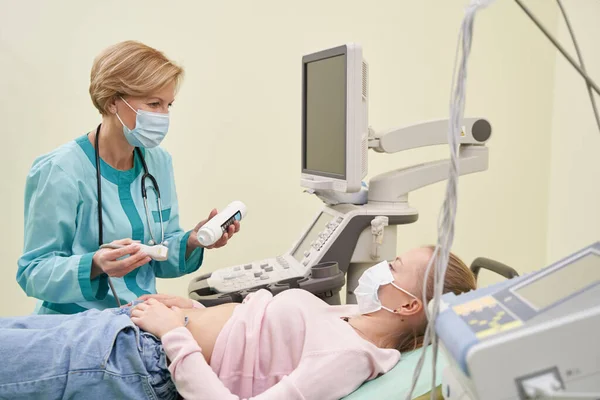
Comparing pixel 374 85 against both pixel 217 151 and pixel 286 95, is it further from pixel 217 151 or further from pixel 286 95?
pixel 217 151

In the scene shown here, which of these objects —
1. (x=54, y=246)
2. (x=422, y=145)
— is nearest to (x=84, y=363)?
(x=54, y=246)

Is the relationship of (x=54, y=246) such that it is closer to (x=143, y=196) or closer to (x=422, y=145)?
(x=143, y=196)

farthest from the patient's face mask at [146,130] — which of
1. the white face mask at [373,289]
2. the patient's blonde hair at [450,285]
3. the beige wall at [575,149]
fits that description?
the beige wall at [575,149]

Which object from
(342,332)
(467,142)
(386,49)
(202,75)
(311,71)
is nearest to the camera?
(342,332)

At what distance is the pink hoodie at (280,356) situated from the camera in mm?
1144

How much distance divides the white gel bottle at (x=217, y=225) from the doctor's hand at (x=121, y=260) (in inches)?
7.4

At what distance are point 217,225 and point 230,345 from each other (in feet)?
1.43

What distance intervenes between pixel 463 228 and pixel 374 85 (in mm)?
943

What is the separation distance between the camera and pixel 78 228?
1.68m

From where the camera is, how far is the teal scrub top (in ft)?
5.16

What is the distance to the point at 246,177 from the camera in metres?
2.78

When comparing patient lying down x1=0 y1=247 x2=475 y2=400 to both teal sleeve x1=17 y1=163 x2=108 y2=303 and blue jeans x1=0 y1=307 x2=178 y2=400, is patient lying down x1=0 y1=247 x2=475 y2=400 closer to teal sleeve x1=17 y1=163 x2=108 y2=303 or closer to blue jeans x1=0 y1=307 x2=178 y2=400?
blue jeans x1=0 y1=307 x2=178 y2=400

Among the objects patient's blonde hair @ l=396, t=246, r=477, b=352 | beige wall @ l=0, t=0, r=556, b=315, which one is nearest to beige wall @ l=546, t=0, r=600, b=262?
beige wall @ l=0, t=0, r=556, b=315

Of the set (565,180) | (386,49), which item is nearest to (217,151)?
(386,49)
